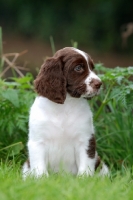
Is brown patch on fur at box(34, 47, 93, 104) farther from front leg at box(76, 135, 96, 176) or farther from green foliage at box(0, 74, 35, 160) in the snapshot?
green foliage at box(0, 74, 35, 160)

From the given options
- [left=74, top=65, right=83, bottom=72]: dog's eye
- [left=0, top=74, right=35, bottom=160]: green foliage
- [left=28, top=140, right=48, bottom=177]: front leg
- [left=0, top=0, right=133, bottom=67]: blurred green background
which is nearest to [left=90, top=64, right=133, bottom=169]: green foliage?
[left=0, top=74, right=35, bottom=160]: green foliage

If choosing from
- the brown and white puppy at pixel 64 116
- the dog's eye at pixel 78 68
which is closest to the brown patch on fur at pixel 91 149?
the brown and white puppy at pixel 64 116

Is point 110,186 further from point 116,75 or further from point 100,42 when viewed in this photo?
point 100,42

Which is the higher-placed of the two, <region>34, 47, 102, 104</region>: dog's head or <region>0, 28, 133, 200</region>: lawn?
<region>34, 47, 102, 104</region>: dog's head

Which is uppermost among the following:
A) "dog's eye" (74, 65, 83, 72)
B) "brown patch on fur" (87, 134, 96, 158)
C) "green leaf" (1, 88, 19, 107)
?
"dog's eye" (74, 65, 83, 72)

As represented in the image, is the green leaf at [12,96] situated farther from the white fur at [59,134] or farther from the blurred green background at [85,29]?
the blurred green background at [85,29]

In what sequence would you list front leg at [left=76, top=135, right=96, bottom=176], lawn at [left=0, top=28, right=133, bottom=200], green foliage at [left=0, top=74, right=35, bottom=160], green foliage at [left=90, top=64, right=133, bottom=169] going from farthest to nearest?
green foliage at [left=90, top=64, right=133, bottom=169], green foliage at [left=0, top=74, right=35, bottom=160], front leg at [left=76, top=135, right=96, bottom=176], lawn at [left=0, top=28, right=133, bottom=200]

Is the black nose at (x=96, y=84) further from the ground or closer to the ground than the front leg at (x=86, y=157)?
further from the ground

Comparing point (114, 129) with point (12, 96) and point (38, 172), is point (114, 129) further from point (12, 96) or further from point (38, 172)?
point (38, 172)

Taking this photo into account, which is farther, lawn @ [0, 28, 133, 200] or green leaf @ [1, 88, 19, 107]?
green leaf @ [1, 88, 19, 107]
